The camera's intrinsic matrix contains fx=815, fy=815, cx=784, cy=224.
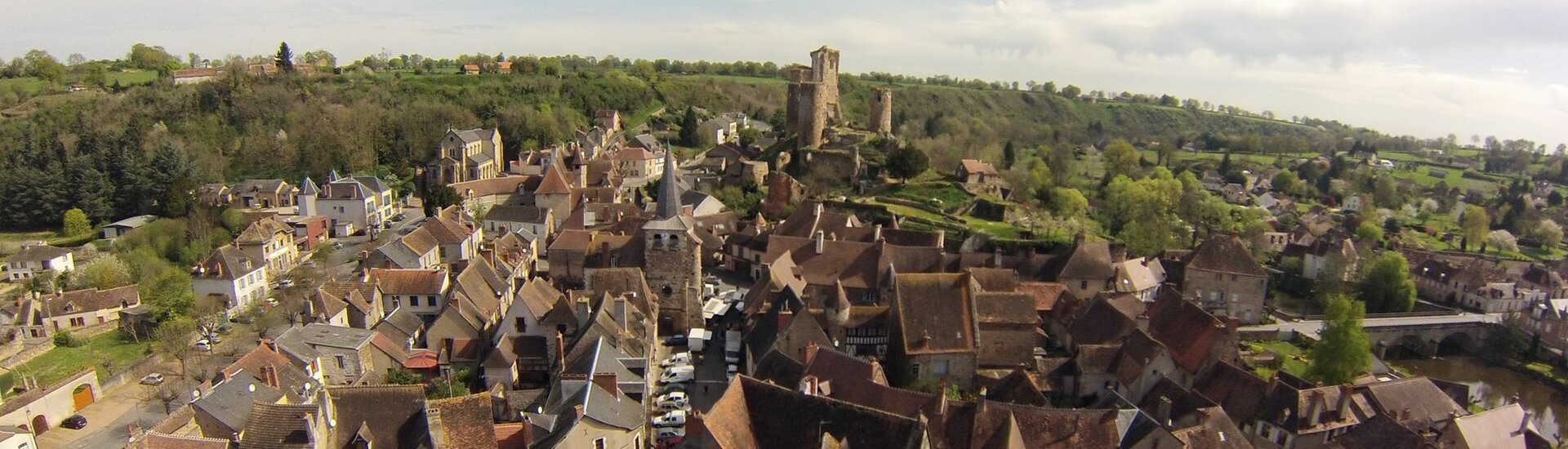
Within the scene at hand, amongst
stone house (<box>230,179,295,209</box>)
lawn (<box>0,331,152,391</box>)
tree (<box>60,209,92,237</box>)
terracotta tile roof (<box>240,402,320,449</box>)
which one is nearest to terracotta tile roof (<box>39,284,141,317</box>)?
lawn (<box>0,331,152,391</box>)

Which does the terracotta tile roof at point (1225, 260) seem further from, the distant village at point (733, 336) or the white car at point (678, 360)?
the white car at point (678, 360)

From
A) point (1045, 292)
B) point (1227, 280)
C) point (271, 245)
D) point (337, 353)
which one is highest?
point (1045, 292)

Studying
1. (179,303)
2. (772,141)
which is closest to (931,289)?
(179,303)

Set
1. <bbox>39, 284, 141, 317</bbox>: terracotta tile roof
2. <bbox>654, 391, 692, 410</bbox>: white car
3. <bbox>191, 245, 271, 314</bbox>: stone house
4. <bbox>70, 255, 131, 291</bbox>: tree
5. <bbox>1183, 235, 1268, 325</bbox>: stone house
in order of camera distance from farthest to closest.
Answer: <bbox>70, 255, 131, 291</bbox>: tree, <bbox>1183, 235, 1268, 325</bbox>: stone house, <bbox>191, 245, 271, 314</bbox>: stone house, <bbox>39, 284, 141, 317</bbox>: terracotta tile roof, <bbox>654, 391, 692, 410</bbox>: white car

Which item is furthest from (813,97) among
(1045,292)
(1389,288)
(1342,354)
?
(1342,354)

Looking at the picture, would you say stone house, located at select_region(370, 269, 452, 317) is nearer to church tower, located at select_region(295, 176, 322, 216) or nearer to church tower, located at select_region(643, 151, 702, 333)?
church tower, located at select_region(643, 151, 702, 333)

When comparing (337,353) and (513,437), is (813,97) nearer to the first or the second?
(337,353)

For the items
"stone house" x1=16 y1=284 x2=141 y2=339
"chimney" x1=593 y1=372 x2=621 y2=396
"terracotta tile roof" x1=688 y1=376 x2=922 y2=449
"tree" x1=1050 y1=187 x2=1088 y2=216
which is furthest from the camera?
"tree" x1=1050 y1=187 x2=1088 y2=216
